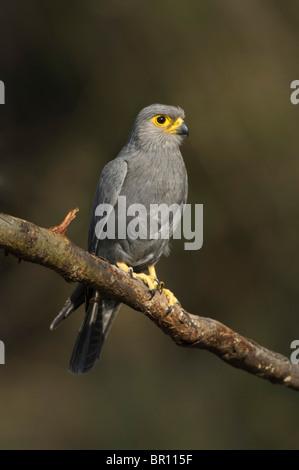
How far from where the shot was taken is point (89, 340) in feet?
14.3

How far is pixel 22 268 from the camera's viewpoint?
7605mm

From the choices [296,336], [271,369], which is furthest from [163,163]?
[296,336]

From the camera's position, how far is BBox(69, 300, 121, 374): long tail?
171 inches

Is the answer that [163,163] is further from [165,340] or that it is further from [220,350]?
[165,340]

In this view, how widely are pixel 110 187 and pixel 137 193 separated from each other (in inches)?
7.5

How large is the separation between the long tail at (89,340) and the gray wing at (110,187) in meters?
0.49

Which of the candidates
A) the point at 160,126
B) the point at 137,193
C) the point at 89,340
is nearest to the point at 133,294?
the point at 137,193

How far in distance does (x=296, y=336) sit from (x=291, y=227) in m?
1.43

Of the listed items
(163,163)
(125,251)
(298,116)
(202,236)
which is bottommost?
(125,251)

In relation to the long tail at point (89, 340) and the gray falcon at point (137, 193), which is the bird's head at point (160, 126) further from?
the long tail at point (89, 340)

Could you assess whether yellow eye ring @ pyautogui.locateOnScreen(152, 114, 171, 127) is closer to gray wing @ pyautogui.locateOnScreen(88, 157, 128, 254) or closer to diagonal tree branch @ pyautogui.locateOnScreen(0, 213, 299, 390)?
gray wing @ pyautogui.locateOnScreen(88, 157, 128, 254)

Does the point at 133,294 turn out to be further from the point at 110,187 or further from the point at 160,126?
the point at 160,126

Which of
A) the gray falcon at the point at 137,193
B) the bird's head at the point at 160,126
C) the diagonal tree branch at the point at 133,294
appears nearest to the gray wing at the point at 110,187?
the gray falcon at the point at 137,193

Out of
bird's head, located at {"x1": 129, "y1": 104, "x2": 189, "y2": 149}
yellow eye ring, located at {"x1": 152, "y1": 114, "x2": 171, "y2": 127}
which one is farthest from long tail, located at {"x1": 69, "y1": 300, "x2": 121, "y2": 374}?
yellow eye ring, located at {"x1": 152, "y1": 114, "x2": 171, "y2": 127}
